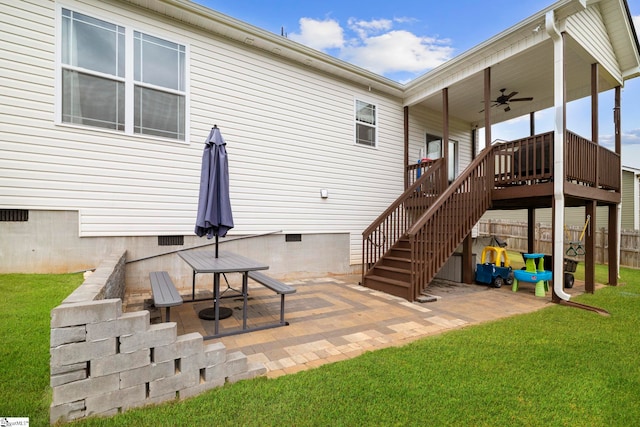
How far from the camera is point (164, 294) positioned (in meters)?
3.37

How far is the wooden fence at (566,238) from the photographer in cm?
1027

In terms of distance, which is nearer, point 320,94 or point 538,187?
point 538,187

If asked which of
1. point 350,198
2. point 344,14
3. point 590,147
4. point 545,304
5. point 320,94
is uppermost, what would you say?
point 344,14

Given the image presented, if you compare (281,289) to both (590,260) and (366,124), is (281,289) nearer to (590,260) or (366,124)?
(366,124)

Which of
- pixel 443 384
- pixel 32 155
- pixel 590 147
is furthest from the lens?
pixel 590 147

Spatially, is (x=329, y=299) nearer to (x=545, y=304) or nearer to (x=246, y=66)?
(x=545, y=304)

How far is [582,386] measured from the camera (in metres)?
2.59

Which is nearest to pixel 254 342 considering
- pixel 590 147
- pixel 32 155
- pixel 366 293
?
pixel 366 293

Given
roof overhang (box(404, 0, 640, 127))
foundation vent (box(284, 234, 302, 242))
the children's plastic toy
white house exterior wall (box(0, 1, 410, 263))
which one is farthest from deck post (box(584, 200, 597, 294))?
foundation vent (box(284, 234, 302, 242))

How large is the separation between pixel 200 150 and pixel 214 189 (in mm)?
2447

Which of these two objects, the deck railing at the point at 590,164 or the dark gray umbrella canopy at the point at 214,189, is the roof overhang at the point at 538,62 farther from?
the dark gray umbrella canopy at the point at 214,189

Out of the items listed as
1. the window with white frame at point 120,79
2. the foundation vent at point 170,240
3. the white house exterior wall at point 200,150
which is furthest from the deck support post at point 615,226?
the window with white frame at point 120,79

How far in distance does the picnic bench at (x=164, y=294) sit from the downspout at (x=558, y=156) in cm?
596

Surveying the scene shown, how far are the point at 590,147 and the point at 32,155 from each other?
9.91 metres
